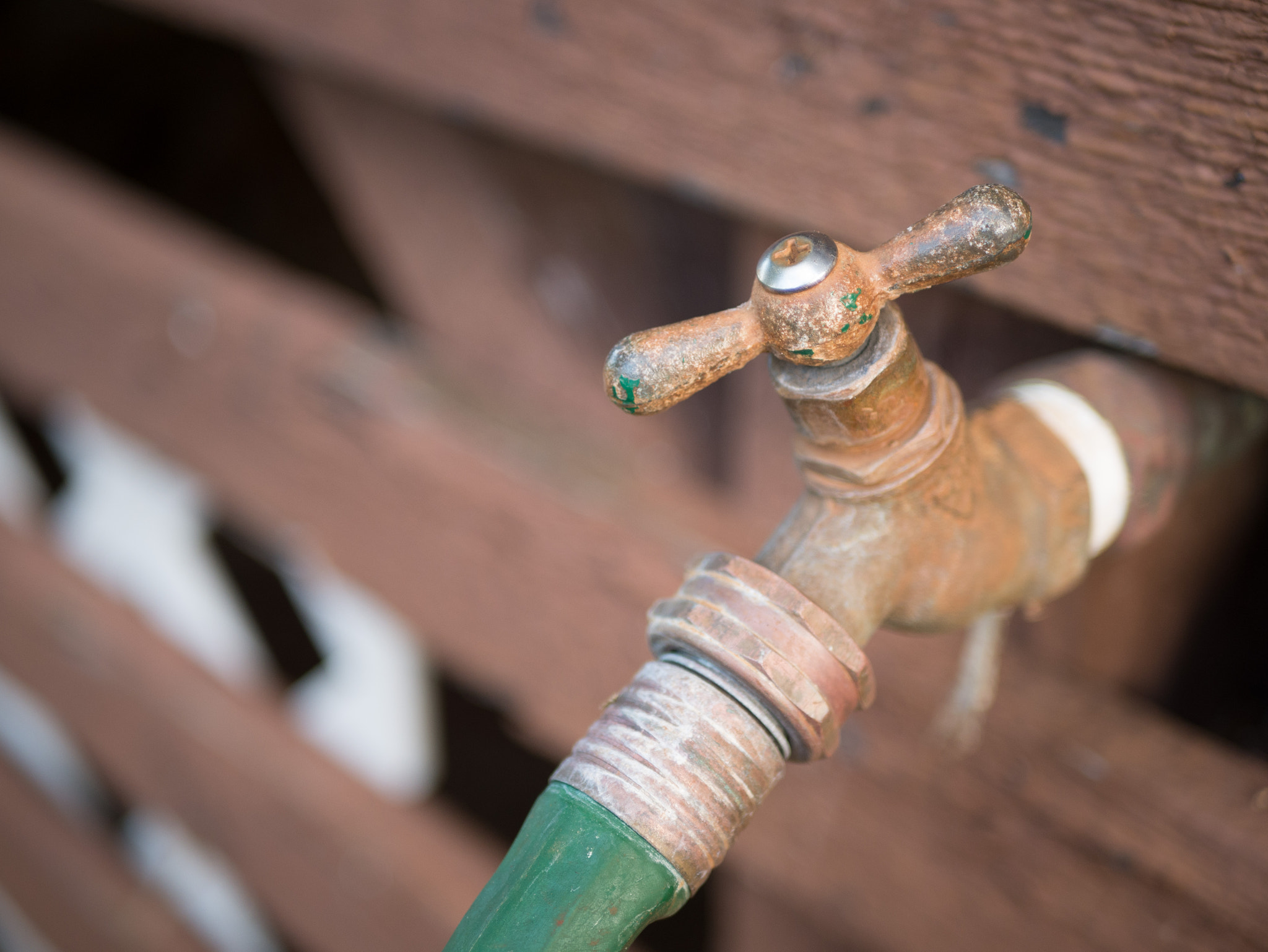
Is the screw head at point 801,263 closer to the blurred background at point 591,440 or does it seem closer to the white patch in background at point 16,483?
the blurred background at point 591,440

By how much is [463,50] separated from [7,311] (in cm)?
73

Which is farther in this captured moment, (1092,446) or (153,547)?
(153,547)

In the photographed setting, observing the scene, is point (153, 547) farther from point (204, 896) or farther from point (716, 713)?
point (716, 713)

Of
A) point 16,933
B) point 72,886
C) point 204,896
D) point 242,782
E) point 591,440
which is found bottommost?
point 16,933

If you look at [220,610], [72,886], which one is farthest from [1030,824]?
[72,886]

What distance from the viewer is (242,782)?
1.14m

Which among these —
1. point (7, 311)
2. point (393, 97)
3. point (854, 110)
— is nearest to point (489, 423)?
point (393, 97)

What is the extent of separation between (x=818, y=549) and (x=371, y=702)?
954 mm

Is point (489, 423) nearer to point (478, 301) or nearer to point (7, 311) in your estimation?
point (478, 301)

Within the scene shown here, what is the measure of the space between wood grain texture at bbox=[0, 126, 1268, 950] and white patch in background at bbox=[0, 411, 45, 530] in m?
0.27

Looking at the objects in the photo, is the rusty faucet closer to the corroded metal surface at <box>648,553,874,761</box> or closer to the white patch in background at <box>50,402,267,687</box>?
the corroded metal surface at <box>648,553,874,761</box>

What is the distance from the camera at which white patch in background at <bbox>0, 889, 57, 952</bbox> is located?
180 centimetres

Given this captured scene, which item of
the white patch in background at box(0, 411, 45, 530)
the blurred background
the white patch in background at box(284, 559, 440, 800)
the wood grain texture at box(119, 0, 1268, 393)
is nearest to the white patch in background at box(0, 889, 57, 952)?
the blurred background

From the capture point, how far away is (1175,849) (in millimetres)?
461
